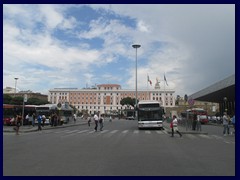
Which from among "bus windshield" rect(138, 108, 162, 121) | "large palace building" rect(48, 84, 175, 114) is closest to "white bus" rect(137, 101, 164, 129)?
"bus windshield" rect(138, 108, 162, 121)

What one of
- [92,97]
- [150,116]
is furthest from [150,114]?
[92,97]

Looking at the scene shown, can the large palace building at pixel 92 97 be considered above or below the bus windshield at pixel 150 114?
above

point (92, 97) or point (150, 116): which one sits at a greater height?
point (92, 97)

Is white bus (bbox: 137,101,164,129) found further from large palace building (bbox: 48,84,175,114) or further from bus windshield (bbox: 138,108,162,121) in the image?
large palace building (bbox: 48,84,175,114)

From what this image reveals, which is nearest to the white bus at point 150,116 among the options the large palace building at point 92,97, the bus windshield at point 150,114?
the bus windshield at point 150,114

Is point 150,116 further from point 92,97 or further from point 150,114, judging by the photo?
point 92,97

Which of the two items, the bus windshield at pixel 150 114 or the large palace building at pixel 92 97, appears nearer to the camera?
the bus windshield at pixel 150 114

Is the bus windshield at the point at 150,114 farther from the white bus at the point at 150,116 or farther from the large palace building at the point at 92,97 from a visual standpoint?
the large palace building at the point at 92,97

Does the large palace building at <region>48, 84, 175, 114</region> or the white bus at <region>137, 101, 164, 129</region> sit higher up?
the large palace building at <region>48, 84, 175, 114</region>

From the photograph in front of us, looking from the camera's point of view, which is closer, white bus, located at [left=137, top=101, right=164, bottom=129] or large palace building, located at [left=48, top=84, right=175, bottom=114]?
white bus, located at [left=137, top=101, right=164, bottom=129]

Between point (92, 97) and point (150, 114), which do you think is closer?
point (150, 114)

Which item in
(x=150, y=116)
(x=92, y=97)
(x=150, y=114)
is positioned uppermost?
(x=92, y=97)

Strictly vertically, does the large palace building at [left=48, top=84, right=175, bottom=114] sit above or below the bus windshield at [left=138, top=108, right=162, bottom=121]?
above
